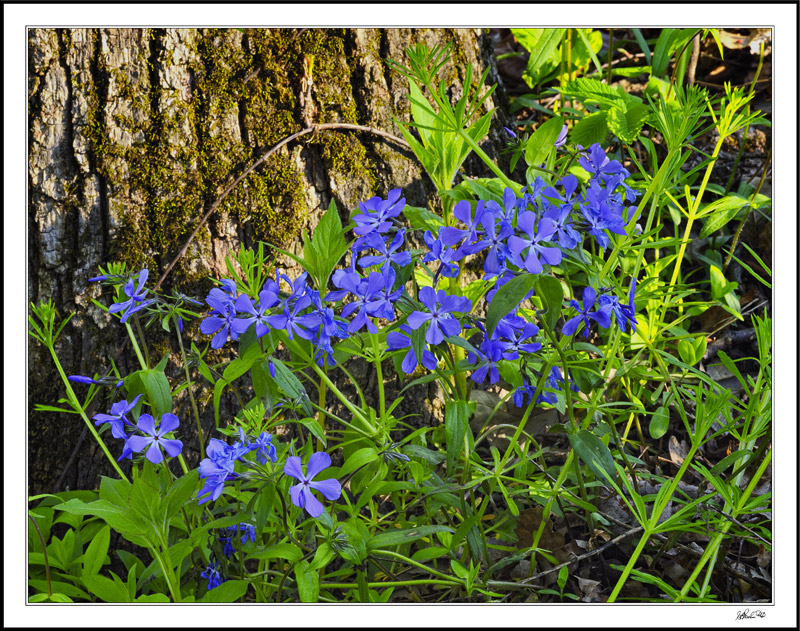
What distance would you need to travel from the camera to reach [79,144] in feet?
6.00

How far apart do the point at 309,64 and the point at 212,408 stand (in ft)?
3.79

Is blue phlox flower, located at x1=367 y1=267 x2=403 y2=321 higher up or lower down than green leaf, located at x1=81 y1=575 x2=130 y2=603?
higher up

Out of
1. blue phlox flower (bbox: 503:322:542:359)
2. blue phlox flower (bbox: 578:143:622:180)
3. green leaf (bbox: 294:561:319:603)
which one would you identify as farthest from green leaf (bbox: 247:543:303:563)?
blue phlox flower (bbox: 578:143:622:180)

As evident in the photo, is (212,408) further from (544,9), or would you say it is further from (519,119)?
(519,119)

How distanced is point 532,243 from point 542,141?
0.55 meters

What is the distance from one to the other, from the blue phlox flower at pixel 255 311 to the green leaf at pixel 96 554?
0.71 meters

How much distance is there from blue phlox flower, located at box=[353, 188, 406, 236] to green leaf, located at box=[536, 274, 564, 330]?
33 cm

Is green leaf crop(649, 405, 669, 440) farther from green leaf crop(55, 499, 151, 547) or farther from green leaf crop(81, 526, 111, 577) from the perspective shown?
green leaf crop(81, 526, 111, 577)

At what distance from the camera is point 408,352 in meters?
1.26

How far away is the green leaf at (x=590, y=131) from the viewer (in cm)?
200

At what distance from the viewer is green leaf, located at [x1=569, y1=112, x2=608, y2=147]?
78.6 inches
